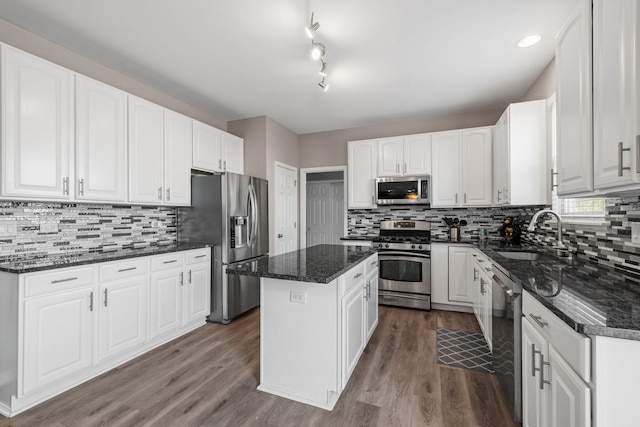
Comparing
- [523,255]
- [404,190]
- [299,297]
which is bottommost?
[299,297]

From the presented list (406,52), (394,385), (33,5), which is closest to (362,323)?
(394,385)

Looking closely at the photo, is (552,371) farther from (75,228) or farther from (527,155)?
(75,228)

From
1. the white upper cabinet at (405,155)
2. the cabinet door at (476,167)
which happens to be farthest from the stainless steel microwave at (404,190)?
the cabinet door at (476,167)

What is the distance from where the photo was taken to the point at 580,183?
5.05ft

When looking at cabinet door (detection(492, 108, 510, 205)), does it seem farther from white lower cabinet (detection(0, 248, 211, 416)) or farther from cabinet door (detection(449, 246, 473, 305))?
white lower cabinet (detection(0, 248, 211, 416))

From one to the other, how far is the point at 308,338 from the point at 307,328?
0.07m

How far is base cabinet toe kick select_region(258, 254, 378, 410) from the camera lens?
1.88 metres

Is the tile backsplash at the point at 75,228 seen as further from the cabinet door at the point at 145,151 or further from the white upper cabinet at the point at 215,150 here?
the white upper cabinet at the point at 215,150

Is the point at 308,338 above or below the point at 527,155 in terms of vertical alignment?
below

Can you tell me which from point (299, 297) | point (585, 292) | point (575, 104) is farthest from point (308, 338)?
point (575, 104)

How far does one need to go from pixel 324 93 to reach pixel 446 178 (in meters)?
2.02

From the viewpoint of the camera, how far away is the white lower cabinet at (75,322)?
189 cm

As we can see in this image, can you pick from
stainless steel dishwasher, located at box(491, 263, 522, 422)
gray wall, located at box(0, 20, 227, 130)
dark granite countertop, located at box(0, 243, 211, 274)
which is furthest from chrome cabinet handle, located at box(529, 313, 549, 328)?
gray wall, located at box(0, 20, 227, 130)

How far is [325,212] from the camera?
657cm
